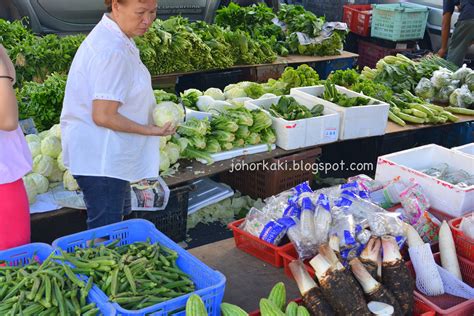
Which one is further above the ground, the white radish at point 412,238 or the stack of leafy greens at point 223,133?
the white radish at point 412,238

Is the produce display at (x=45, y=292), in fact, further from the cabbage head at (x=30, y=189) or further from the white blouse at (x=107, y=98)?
the cabbage head at (x=30, y=189)

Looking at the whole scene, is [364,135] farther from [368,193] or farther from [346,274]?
[346,274]

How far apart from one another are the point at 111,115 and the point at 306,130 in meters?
2.28

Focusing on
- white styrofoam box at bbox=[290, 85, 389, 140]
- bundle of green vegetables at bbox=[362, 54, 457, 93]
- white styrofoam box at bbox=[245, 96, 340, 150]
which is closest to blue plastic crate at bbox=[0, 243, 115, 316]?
white styrofoam box at bbox=[245, 96, 340, 150]

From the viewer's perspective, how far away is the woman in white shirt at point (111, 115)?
8.80 feet

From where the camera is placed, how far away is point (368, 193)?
3180 mm

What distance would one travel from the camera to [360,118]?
491 cm

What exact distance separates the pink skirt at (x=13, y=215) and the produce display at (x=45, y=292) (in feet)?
1.39

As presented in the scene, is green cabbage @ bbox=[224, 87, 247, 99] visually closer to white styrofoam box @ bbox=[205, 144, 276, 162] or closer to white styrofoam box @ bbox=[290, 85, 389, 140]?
white styrofoam box @ bbox=[290, 85, 389, 140]

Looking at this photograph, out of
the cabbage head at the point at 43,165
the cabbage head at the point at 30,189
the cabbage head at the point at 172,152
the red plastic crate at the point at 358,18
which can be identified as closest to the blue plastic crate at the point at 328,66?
the red plastic crate at the point at 358,18

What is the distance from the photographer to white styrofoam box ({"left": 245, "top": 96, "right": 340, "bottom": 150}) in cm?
457

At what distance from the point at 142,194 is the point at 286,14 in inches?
198

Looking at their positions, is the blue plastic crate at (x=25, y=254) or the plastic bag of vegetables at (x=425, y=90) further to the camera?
the plastic bag of vegetables at (x=425, y=90)

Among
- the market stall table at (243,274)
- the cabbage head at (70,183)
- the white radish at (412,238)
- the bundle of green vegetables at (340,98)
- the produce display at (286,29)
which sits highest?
the produce display at (286,29)
